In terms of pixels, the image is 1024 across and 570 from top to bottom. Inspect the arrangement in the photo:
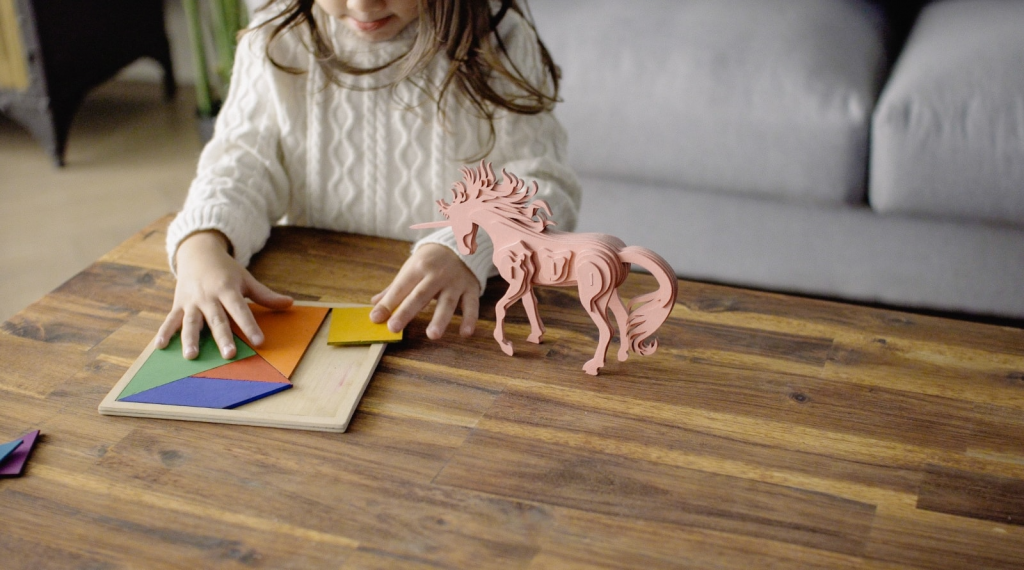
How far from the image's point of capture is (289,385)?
0.77 m

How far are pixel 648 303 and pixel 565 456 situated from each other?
0.17m

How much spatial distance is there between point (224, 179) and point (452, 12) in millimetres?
333

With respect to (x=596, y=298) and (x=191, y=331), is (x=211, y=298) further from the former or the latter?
(x=596, y=298)

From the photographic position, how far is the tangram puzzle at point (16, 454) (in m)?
0.66

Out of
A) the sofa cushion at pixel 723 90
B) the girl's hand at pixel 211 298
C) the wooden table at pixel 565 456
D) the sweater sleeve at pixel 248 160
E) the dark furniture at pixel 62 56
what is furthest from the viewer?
the dark furniture at pixel 62 56

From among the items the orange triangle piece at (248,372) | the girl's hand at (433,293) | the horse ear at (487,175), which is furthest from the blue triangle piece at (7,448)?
the horse ear at (487,175)

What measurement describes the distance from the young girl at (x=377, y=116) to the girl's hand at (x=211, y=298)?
0.09 meters

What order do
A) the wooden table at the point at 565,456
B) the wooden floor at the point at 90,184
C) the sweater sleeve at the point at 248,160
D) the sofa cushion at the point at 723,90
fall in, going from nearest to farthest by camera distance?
the wooden table at the point at 565,456 < the sweater sleeve at the point at 248,160 < the sofa cushion at the point at 723,90 < the wooden floor at the point at 90,184

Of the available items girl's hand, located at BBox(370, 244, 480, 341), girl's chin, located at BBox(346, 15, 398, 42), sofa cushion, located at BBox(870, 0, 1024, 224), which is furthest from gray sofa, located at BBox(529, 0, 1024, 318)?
girl's hand, located at BBox(370, 244, 480, 341)

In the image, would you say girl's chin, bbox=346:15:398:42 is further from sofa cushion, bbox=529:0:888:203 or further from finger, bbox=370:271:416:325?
sofa cushion, bbox=529:0:888:203

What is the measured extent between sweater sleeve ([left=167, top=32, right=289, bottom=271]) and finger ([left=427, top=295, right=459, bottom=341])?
25 centimetres

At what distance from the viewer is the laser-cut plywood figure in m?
0.75

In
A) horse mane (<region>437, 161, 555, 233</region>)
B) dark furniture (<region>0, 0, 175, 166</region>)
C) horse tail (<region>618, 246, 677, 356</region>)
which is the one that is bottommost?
dark furniture (<region>0, 0, 175, 166</region>)

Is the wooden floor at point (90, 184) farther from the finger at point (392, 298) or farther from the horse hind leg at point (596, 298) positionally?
the horse hind leg at point (596, 298)
